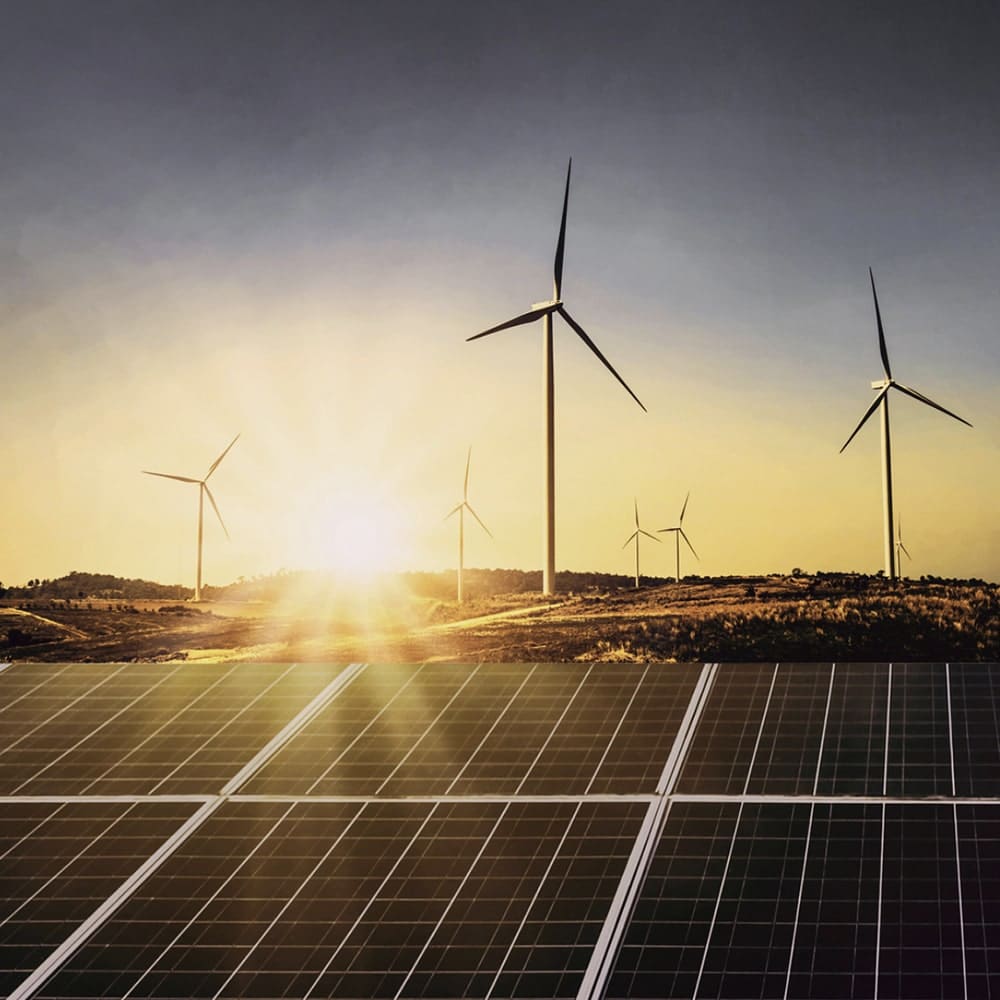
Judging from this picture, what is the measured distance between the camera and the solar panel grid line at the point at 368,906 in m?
13.0

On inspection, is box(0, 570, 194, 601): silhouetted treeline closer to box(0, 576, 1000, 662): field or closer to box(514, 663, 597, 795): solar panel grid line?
box(0, 576, 1000, 662): field

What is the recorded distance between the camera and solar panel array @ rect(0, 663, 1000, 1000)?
42.4 feet

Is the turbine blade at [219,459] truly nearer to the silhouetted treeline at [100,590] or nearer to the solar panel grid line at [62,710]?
the silhouetted treeline at [100,590]

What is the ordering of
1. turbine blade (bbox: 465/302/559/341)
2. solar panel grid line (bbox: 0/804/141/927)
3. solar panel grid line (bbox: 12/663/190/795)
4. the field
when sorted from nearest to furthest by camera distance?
1. solar panel grid line (bbox: 0/804/141/927)
2. solar panel grid line (bbox: 12/663/190/795)
3. the field
4. turbine blade (bbox: 465/302/559/341)

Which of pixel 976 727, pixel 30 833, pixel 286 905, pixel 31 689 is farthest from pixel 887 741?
pixel 31 689

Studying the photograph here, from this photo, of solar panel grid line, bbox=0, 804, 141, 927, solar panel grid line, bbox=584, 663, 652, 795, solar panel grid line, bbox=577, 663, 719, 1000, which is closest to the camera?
solar panel grid line, bbox=577, 663, 719, 1000

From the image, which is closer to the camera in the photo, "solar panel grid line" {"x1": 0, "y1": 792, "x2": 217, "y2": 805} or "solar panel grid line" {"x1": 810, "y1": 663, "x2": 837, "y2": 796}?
"solar panel grid line" {"x1": 810, "y1": 663, "x2": 837, "y2": 796}

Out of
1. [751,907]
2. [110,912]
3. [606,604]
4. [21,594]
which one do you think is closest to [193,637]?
[21,594]

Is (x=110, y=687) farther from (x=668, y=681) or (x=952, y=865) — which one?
(x=952, y=865)

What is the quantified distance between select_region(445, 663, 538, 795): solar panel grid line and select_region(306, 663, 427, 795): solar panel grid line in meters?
2.14

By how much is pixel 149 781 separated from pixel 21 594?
50859 mm

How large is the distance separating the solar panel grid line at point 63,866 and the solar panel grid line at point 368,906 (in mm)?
4556

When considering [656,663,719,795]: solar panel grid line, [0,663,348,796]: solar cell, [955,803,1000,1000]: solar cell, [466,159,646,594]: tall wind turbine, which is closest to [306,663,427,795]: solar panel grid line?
[0,663,348,796]: solar cell

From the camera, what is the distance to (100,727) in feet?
70.6
